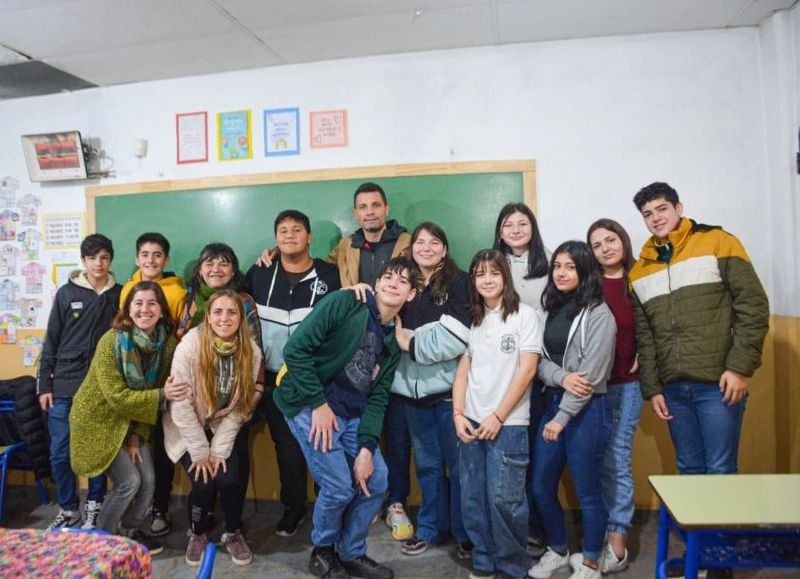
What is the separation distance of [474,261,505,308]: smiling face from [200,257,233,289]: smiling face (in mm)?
1241

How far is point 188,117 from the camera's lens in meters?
3.11

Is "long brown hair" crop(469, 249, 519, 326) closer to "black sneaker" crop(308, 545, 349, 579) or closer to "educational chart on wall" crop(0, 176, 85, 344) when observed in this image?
"black sneaker" crop(308, 545, 349, 579)

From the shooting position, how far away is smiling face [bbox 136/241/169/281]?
2.65 meters

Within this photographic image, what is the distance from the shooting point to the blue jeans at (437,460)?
218cm

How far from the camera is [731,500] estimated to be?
1.38m

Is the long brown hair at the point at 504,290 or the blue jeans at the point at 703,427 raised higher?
the long brown hair at the point at 504,290

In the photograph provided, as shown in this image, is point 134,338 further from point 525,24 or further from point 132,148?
point 525,24

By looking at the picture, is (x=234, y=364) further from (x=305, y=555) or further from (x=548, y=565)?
(x=548, y=565)

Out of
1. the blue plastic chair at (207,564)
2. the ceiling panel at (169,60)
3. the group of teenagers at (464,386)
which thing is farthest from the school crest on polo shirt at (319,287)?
the blue plastic chair at (207,564)

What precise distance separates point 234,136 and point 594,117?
6.98ft

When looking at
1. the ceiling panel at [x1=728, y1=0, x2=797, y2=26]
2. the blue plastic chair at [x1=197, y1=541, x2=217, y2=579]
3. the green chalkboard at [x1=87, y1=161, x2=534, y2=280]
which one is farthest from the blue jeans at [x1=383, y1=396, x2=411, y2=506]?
the ceiling panel at [x1=728, y1=0, x2=797, y2=26]

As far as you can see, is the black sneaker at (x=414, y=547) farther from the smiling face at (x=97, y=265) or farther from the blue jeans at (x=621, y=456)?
Answer: the smiling face at (x=97, y=265)

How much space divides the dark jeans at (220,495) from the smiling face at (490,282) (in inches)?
54.1

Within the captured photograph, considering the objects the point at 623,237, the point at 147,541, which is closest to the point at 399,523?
the point at 147,541
